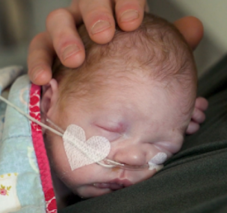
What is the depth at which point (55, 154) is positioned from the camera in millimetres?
852

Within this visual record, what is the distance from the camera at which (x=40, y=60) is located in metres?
0.94

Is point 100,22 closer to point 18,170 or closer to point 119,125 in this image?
point 119,125

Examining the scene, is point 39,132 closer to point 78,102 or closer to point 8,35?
point 78,102

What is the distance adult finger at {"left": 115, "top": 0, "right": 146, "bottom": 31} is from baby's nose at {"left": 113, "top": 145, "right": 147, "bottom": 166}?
A: 1.19 feet

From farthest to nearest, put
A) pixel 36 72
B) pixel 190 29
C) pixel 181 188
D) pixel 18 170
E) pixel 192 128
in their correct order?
1. pixel 190 29
2. pixel 192 128
3. pixel 36 72
4. pixel 18 170
5. pixel 181 188

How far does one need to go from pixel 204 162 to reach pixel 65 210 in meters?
0.38

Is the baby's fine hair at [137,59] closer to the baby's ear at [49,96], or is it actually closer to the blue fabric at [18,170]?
the baby's ear at [49,96]

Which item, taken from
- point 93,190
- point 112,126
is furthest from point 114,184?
point 112,126

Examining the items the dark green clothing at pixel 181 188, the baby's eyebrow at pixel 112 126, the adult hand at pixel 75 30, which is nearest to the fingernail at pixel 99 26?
the adult hand at pixel 75 30

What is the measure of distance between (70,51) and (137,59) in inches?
7.9

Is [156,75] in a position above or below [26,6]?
above

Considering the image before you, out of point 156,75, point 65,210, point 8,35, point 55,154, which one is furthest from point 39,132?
point 8,35

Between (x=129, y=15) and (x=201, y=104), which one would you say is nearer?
(x=129, y=15)

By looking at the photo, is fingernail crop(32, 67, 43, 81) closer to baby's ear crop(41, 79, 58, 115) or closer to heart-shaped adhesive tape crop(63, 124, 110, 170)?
baby's ear crop(41, 79, 58, 115)
